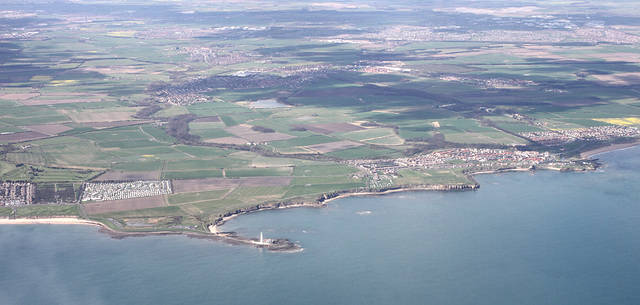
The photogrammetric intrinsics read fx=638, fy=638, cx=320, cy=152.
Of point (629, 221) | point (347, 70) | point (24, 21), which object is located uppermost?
point (24, 21)

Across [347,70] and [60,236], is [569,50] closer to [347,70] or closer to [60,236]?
[347,70]

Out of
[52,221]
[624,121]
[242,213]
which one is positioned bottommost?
[242,213]

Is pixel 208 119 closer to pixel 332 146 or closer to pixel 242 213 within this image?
pixel 332 146

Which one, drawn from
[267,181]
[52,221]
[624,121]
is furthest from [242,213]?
[624,121]

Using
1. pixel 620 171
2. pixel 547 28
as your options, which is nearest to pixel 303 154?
pixel 620 171

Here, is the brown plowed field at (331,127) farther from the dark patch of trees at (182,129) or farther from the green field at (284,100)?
the dark patch of trees at (182,129)

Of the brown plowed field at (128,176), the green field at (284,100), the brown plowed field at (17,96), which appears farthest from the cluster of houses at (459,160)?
the brown plowed field at (17,96)

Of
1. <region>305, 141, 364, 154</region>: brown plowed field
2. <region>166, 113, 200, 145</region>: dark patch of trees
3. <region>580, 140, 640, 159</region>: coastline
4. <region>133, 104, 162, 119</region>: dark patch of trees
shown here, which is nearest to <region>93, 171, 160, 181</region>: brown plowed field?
<region>166, 113, 200, 145</region>: dark patch of trees
